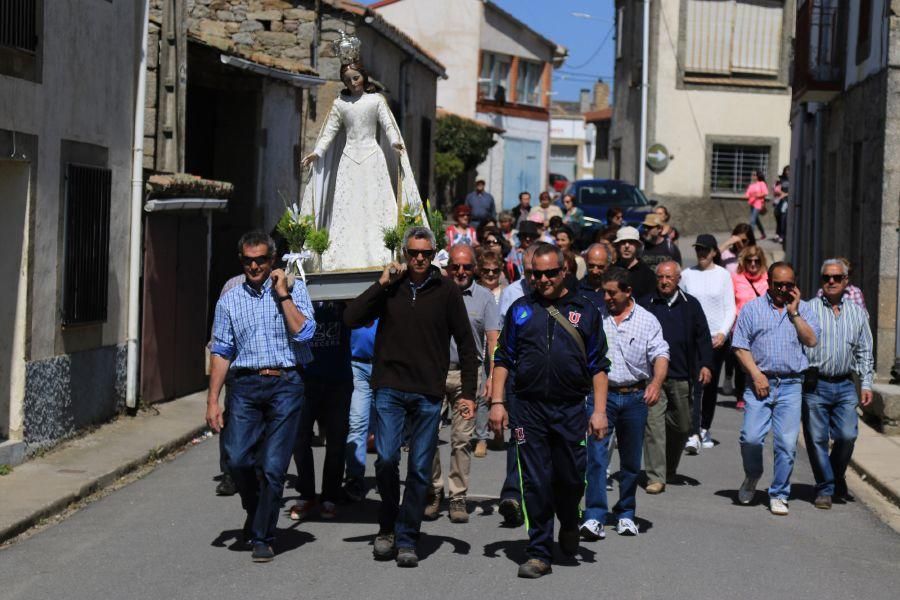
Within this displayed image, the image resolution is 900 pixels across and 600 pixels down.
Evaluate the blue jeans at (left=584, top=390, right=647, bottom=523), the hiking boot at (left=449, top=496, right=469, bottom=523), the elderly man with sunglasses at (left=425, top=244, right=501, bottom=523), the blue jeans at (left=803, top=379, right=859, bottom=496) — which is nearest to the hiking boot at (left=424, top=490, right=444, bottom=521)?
the elderly man with sunglasses at (left=425, top=244, right=501, bottom=523)

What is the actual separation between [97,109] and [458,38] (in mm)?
36125

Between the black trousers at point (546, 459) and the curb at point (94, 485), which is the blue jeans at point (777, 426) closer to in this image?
the black trousers at point (546, 459)

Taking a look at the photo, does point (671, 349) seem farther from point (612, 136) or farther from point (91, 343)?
point (612, 136)

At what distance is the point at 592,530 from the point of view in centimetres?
867

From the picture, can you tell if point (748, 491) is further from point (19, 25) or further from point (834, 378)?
point (19, 25)

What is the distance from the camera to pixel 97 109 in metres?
12.8

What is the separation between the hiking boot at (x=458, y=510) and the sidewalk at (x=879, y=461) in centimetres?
363

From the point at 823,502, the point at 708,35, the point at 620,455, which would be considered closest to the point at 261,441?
the point at 620,455

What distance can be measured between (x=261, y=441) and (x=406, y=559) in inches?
42.9

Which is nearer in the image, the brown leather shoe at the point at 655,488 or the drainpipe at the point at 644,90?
the brown leather shoe at the point at 655,488

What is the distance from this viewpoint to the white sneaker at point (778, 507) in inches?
391

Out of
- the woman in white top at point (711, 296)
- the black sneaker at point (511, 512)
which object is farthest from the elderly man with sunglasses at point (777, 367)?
the woman in white top at point (711, 296)

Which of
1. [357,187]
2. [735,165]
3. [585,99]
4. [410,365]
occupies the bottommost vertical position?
[410,365]

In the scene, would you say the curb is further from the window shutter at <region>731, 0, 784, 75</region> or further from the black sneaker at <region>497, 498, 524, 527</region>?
the window shutter at <region>731, 0, 784, 75</region>
